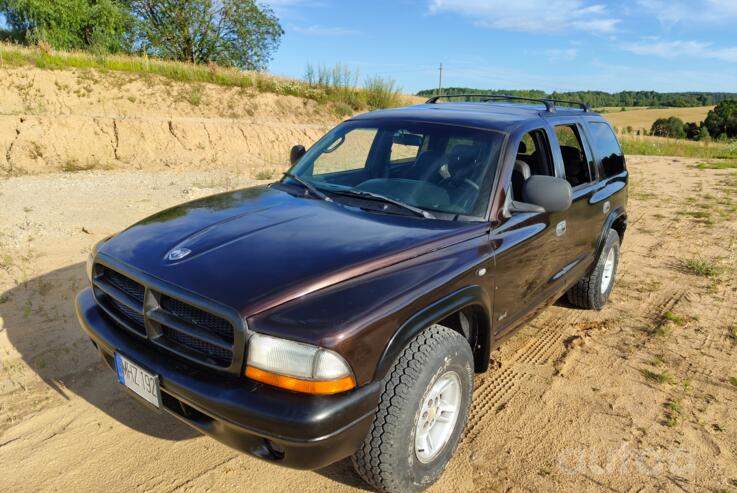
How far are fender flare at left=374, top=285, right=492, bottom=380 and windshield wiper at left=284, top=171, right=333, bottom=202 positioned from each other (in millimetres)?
1101

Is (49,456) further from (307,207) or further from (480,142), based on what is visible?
(480,142)

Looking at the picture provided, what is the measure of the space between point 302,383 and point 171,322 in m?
0.69

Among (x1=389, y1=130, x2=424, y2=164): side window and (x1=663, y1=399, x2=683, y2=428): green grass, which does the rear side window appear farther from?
(x1=663, y1=399, x2=683, y2=428): green grass

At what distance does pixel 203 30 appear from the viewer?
31578 millimetres

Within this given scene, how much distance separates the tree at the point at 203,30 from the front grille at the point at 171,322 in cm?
3130

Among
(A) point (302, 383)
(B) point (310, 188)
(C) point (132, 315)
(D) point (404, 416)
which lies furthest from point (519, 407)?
(C) point (132, 315)

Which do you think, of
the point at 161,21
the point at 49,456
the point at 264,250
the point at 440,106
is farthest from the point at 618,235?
the point at 161,21

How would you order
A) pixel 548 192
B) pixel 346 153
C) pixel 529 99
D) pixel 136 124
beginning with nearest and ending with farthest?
pixel 548 192
pixel 346 153
pixel 529 99
pixel 136 124

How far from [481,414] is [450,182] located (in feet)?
4.81

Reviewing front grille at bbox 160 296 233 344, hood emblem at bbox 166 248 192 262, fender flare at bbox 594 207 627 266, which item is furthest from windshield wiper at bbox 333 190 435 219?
fender flare at bbox 594 207 627 266

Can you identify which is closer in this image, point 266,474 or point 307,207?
point 266,474

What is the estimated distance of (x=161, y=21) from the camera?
31031 millimetres

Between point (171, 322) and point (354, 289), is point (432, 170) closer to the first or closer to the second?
point (354, 289)

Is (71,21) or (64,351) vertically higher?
(71,21)
